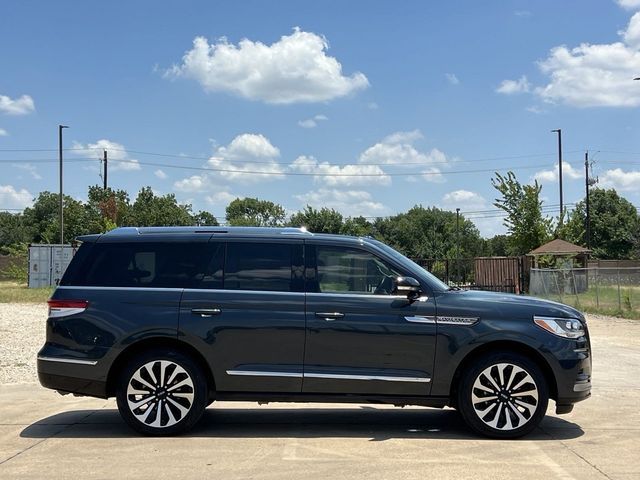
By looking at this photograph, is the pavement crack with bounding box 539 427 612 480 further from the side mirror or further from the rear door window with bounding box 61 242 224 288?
the rear door window with bounding box 61 242 224 288

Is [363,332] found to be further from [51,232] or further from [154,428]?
[51,232]

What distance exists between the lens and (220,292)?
640 centimetres

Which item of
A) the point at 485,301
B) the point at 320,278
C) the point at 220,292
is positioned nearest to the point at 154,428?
the point at 220,292

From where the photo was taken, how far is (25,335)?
49.9 feet

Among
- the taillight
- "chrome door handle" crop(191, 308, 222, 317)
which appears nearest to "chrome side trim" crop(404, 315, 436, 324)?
"chrome door handle" crop(191, 308, 222, 317)

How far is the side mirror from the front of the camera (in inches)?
247

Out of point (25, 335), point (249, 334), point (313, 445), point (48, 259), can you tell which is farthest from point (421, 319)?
point (48, 259)

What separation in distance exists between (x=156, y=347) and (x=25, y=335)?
33.7 feet

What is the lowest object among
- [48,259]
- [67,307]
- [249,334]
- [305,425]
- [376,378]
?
[305,425]

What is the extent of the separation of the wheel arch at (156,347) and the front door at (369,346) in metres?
0.97

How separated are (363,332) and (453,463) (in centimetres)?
143

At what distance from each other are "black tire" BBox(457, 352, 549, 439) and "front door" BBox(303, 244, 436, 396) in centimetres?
45

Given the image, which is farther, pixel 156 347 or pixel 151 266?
pixel 151 266

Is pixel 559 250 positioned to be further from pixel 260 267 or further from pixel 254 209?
pixel 254 209
